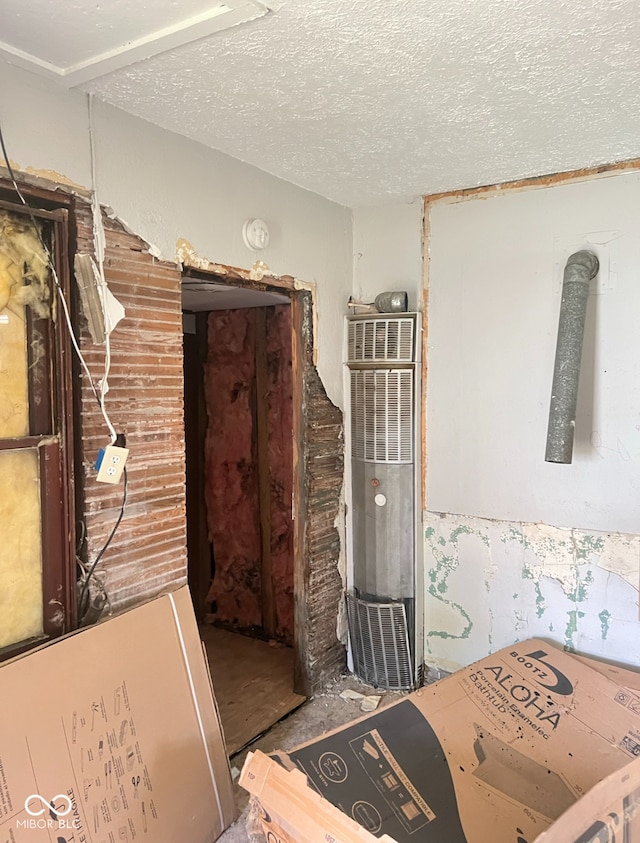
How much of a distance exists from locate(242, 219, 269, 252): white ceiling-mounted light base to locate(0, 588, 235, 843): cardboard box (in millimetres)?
1264

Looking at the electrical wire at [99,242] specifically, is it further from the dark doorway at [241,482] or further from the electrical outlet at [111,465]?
the dark doorway at [241,482]

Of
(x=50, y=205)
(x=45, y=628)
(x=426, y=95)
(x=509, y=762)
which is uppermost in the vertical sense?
(x=426, y=95)

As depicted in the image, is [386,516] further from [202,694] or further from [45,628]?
[45,628]

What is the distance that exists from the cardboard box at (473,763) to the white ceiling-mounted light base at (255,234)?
5.44ft

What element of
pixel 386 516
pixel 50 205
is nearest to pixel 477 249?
pixel 386 516

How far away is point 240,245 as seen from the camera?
2184 millimetres

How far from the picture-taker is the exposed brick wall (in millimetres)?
1716

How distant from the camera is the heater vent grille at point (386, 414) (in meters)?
2.58

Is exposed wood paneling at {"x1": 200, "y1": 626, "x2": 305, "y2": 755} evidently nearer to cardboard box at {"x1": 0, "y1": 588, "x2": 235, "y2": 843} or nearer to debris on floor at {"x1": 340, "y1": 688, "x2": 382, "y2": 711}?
debris on floor at {"x1": 340, "y1": 688, "x2": 382, "y2": 711}

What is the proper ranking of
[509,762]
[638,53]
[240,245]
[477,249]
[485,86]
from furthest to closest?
[477,249] → [240,245] → [509,762] → [485,86] → [638,53]

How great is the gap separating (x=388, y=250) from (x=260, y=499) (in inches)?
59.7

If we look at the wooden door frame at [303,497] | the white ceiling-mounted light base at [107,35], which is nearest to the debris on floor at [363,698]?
the wooden door frame at [303,497]

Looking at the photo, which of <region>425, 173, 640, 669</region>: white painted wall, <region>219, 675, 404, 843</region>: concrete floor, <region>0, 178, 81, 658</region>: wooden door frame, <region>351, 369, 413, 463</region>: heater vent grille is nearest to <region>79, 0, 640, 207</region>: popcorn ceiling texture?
<region>425, 173, 640, 669</region>: white painted wall

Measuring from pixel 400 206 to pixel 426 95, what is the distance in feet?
3.33
